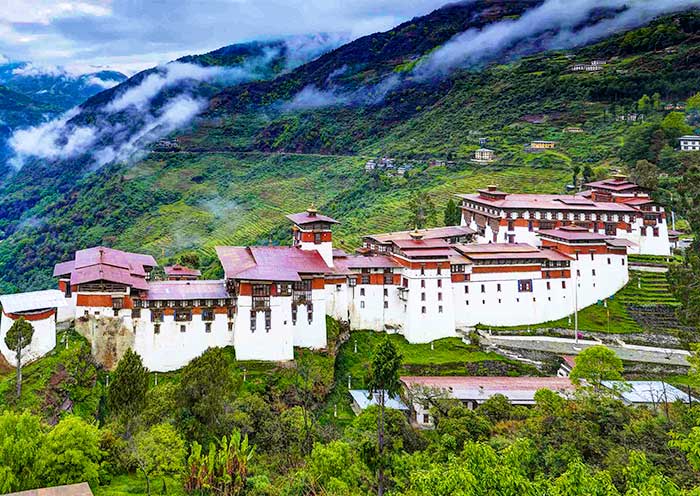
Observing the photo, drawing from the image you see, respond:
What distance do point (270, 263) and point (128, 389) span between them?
50.2 ft

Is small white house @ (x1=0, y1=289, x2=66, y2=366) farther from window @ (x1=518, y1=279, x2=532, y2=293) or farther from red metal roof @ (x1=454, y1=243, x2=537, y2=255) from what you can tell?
window @ (x1=518, y1=279, x2=532, y2=293)

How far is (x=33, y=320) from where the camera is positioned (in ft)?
108

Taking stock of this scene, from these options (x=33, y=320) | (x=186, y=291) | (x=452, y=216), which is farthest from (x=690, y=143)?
(x=33, y=320)

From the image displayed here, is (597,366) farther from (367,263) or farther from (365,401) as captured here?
(367,263)

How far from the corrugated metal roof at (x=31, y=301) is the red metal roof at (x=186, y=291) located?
511 centimetres

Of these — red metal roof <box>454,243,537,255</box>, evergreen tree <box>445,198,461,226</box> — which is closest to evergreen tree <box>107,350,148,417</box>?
red metal roof <box>454,243,537,255</box>

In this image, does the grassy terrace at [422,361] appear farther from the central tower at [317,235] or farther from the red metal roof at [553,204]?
the red metal roof at [553,204]

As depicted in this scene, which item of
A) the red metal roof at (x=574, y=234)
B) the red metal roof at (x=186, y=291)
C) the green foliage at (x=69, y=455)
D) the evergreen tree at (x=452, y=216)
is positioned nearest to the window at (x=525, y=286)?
the red metal roof at (x=574, y=234)

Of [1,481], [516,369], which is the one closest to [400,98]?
[516,369]

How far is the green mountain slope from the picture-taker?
82.1m

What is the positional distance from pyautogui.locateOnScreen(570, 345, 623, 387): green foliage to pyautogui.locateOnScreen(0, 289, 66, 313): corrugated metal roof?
30731 mm

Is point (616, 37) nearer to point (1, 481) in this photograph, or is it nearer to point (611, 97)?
point (611, 97)

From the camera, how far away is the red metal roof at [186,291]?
3638cm

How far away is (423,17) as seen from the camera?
A: 189 m
